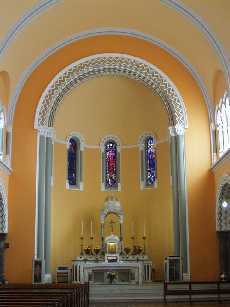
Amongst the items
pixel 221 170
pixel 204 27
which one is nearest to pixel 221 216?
pixel 221 170

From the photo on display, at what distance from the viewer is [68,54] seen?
24.0m

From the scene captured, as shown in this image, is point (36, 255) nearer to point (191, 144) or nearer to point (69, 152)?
point (69, 152)

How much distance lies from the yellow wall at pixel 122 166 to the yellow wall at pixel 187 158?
2468 millimetres

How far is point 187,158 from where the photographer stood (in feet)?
76.7

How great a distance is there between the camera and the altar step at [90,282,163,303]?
20.9 meters

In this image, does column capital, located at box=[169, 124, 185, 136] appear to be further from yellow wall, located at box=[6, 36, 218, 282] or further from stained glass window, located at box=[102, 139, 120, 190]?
stained glass window, located at box=[102, 139, 120, 190]

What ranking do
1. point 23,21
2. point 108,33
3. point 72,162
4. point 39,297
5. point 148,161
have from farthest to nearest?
point 148,161
point 72,162
point 108,33
point 23,21
point 39,297

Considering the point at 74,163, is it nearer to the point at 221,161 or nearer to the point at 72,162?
the point at 72,162

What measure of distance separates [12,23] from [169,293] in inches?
492

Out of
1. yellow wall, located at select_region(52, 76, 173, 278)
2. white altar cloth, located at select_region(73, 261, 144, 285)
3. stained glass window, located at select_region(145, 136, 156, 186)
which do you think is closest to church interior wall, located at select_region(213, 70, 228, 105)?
yellow wall, located at select_region(52, 76, 173, 278)

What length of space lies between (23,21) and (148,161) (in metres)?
10.6

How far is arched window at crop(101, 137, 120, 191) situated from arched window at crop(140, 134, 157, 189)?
1400 mm

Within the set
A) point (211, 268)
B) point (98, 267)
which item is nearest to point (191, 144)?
point (211, 268)

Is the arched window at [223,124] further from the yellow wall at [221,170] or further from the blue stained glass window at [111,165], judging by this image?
the blue stained glass window at [111,165]
